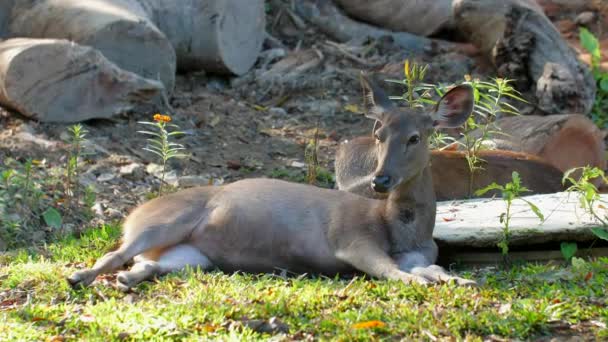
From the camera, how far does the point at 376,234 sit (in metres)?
6.30

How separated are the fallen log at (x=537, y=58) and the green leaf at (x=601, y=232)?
475 cm

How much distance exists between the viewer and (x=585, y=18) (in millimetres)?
14805

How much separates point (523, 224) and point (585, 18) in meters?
9.08

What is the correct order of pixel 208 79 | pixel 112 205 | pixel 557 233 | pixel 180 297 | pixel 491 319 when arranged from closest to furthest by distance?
1. pixel 491 319
2. pixel 180 297
3. pixel 557 233
4. pixel 112 205
5. pixel 208 79

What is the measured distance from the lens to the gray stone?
6418 mm

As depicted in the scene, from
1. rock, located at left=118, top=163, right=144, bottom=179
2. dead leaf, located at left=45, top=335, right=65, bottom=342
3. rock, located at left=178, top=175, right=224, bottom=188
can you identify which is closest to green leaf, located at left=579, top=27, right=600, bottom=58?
rock, located at left=178, top=175, right=224, bottom=188

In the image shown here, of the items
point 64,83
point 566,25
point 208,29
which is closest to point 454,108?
point 64,83

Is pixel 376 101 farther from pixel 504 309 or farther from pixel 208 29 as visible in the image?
pixel 208 29

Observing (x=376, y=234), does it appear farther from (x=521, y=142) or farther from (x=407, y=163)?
(x=521, y=142)

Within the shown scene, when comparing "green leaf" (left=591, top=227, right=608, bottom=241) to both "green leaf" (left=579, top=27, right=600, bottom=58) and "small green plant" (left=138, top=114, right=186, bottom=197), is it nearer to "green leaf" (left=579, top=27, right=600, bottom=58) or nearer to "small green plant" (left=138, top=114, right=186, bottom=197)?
"small green plant" (left=138, top=114, right=186, bottom=197)

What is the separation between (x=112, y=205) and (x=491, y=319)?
443cm

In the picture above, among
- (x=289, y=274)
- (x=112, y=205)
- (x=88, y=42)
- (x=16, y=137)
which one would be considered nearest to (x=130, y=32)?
(x=88, y=42)

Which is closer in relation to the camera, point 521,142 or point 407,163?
point 407,163

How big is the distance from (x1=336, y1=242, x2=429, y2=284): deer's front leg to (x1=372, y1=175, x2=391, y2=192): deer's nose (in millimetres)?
363
